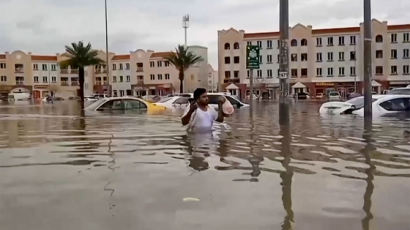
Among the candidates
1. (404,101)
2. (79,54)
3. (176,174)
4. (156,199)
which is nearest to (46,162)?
(176,174)

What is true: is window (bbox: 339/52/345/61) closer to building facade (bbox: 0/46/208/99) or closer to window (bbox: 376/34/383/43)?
window (bbox: 376/34/383/43)

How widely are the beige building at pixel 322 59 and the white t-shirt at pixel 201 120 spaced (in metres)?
70.2

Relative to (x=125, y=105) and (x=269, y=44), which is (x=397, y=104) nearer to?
(x=125, y=105)

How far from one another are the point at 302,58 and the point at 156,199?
271 feet

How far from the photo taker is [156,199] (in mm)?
5488

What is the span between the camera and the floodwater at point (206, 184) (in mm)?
4691

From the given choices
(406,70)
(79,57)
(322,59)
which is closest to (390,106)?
(79,57)

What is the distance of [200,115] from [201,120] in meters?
0.11

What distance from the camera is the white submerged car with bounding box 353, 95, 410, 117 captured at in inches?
695

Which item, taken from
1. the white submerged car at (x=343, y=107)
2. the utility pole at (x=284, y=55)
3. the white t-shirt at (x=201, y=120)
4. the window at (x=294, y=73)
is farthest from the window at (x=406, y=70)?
the white t-shirt at (x=201, y=120)

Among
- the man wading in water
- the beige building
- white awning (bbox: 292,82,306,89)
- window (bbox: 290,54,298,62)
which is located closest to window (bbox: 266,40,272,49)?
the beige building

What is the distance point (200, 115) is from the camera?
440 inches

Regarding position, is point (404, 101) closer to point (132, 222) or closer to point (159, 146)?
point (159, 146)

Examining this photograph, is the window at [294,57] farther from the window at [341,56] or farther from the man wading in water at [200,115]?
the man wading in water at [200,115]
